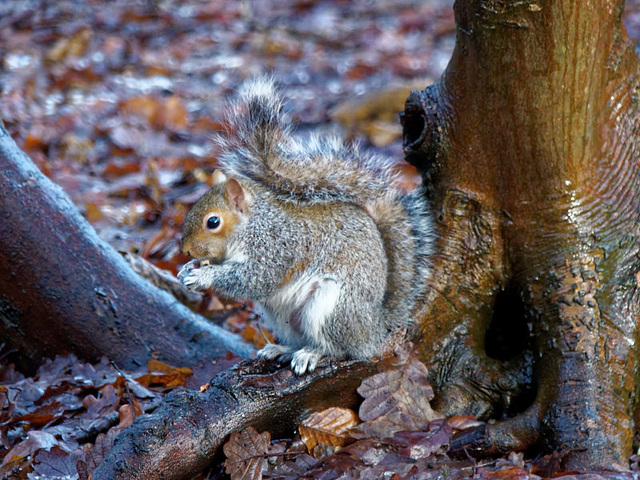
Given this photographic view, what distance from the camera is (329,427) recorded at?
7.69ft

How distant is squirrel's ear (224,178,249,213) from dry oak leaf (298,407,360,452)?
2.41 ft

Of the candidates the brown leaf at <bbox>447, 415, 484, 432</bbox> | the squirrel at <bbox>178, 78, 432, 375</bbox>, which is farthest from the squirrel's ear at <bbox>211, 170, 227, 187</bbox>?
the brown leaf at <bbox>447, 415, 484, 432</bbox>

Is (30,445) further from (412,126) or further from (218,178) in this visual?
(412,126)

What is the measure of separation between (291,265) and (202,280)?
30 cm

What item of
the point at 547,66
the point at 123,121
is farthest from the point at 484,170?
the point at 123,121

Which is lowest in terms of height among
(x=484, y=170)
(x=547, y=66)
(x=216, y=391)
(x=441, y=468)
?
(x=441, y=468)

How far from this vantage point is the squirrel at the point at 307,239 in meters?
2.34

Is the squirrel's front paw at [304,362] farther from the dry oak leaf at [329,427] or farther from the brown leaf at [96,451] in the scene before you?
the brown leaf at [96,451]

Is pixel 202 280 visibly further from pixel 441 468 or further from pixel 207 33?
pixel 207 33

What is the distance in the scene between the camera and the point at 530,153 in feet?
7.57

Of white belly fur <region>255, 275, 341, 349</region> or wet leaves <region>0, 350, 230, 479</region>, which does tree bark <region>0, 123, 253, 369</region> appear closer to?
wet leaves <region>0, 350, 230, 479</region>

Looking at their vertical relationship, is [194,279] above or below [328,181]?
below

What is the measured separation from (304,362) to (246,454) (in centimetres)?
34

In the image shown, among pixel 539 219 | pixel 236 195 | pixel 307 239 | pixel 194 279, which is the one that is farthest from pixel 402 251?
pixel 194 279
